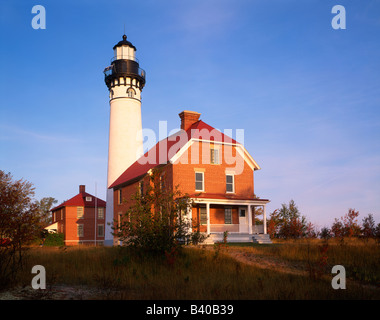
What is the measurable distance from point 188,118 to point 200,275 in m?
19.9

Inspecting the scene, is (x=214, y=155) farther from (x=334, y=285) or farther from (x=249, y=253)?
(x=334, y=285)

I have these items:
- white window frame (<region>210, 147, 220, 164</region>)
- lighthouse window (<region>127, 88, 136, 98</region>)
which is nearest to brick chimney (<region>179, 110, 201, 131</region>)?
white window frame (<region>210, 147, 220, 164</region>)

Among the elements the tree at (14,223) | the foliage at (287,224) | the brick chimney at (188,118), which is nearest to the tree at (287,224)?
the foliage at (287,224)

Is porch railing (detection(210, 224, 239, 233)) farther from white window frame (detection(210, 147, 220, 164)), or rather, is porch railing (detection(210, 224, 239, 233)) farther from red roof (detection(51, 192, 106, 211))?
red roof (detection(51, 192, 106, 211))

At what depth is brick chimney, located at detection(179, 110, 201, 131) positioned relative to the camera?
30891 millimetres

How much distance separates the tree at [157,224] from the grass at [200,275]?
0.53m

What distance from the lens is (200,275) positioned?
12.4 meters

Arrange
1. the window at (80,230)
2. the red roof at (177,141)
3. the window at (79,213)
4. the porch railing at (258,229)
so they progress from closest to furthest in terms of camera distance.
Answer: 1. the red roof at (177,141)
2. the porch railing at (258,229)
3. the window at (80,230)
4. the window at (79,213)

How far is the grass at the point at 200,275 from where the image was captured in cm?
945

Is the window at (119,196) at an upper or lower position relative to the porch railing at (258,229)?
upper

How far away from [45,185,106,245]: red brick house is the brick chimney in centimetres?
2258

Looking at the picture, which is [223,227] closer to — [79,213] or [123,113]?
[123,113]

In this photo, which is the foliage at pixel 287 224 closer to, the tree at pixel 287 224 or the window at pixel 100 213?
the tree at pixel 287 224

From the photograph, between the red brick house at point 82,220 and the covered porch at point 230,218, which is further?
the red brick house at point 82,220
